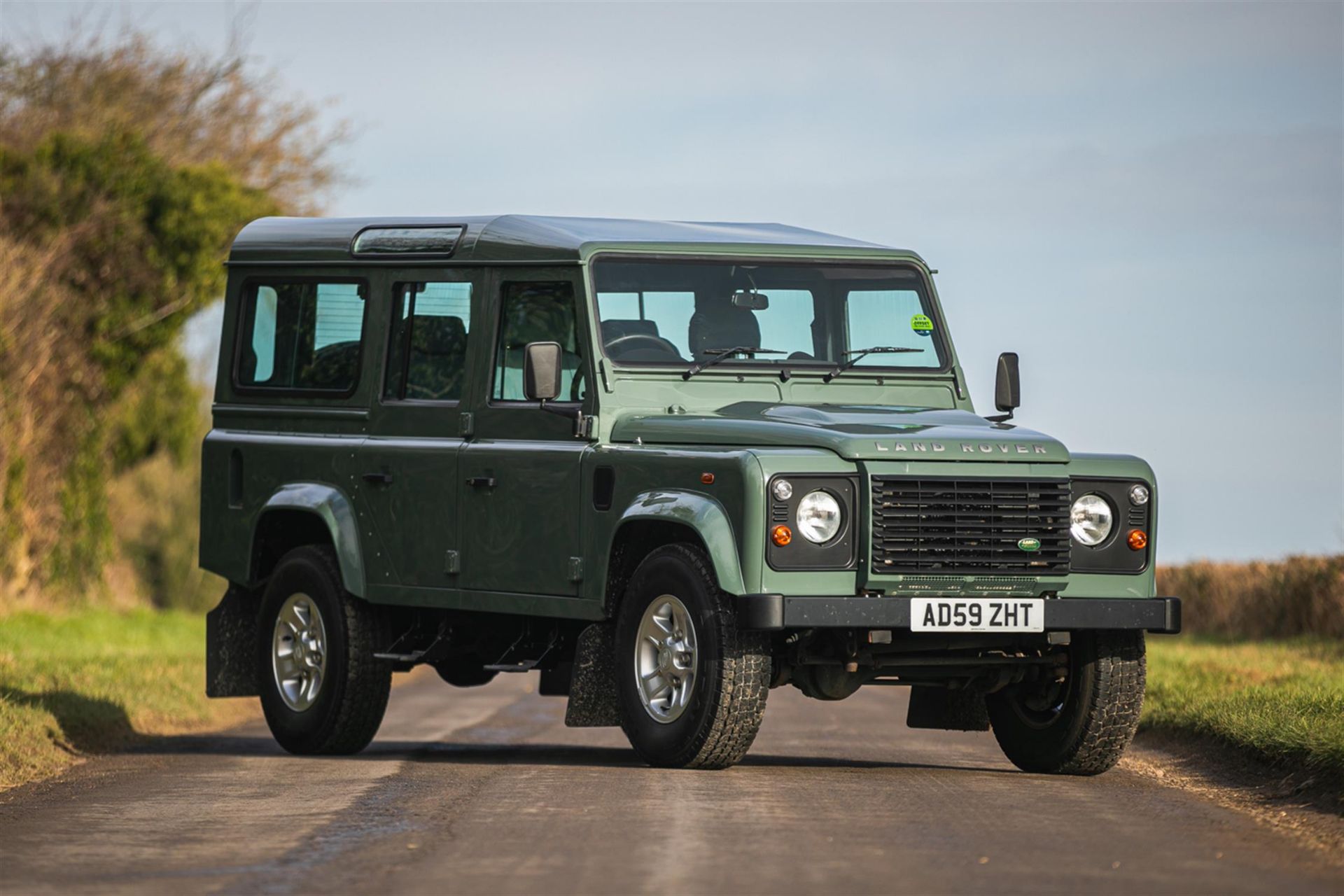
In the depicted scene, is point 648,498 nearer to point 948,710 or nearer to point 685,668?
point 685,668

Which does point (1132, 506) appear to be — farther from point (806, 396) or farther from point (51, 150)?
point (51, 150)

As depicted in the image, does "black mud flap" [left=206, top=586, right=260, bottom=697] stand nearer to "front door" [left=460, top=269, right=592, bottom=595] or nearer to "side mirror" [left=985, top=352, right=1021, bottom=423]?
"front door" [left=460, top=269, right=592, bottom=595]

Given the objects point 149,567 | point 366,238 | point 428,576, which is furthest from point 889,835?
point 149,567

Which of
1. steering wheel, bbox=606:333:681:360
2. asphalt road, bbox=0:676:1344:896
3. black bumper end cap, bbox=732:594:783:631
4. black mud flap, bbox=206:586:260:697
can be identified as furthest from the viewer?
black mud flap, bbox=206:586:260:697

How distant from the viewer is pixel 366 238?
13867 millimetres

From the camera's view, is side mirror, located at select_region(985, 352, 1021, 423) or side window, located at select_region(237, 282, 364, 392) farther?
side window, located at select_region(237, 282, 364, 392)

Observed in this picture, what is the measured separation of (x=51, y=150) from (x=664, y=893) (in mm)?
23261

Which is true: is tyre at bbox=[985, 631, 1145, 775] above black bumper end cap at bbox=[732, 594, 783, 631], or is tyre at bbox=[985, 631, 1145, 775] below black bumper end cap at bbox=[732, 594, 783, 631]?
below

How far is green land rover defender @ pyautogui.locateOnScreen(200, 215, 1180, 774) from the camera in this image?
1095 cm

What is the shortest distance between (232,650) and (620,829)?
6081 millimetres

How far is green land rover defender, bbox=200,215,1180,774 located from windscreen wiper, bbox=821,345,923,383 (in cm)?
2

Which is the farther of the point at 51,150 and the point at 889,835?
the point at 51,150

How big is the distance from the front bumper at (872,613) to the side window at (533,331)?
209cm

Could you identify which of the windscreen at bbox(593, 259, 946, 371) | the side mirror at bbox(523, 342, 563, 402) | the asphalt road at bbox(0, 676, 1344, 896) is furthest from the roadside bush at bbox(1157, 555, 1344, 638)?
the side mirror at bbox(523, 342, 563, 402)
